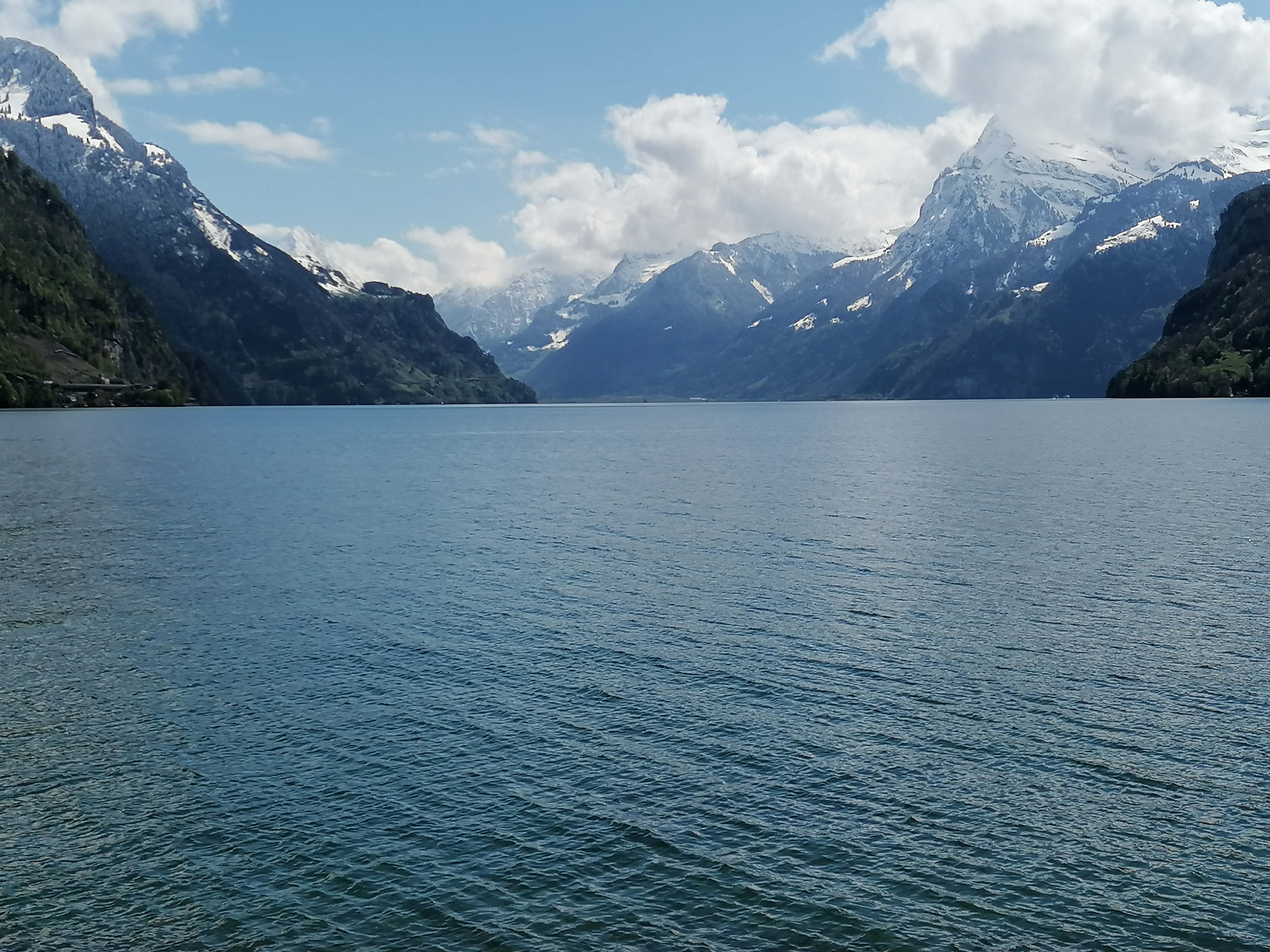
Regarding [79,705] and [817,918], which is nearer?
[817,918]

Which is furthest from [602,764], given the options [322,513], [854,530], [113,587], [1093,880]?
[322,513]

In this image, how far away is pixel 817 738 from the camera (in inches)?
1414

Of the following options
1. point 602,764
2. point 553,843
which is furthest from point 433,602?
point 553,843

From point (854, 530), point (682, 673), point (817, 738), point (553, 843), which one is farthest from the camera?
point (854, 530)

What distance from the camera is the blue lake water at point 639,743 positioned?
81.6ft

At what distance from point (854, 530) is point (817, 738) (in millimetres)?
49443

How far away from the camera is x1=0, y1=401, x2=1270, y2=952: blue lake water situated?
24859mm

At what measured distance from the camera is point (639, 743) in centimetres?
3550

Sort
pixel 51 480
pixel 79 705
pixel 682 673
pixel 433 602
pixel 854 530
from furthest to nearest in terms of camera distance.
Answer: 1. pixel 51 480
2. pixel 854 530
3. pixel 433 602
4. pixel 682 673
5. pixel 79 705

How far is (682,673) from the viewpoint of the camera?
145ft

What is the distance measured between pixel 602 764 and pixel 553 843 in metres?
5.77

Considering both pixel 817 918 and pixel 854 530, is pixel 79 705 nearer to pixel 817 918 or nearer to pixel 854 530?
pixel 817 918

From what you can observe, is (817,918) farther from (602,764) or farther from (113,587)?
(113,587)

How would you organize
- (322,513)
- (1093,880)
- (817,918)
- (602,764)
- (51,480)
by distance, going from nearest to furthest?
(817,918) < (1093,880) < (602,764) < (322,513) < (51,480)
